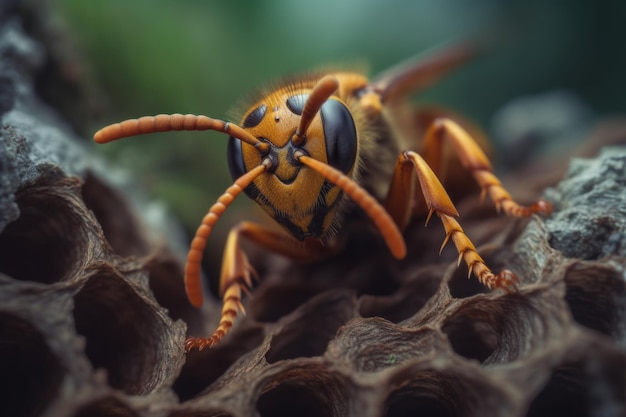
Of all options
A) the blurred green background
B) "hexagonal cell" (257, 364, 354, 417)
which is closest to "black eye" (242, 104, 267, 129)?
"hexagonal cell" (257, 364, 354, 417)

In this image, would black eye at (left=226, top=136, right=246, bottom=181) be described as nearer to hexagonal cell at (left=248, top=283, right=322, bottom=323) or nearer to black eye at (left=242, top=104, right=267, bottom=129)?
black eye at (left=242, top=104, right=267, bottom=129)

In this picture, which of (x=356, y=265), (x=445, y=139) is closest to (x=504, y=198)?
(x=445, y=139)

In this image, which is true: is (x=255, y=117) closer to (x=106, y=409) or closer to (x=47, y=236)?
(x=47, y=236)

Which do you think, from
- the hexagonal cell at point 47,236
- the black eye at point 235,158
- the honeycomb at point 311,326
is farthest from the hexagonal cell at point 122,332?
the black eye at point 235,158

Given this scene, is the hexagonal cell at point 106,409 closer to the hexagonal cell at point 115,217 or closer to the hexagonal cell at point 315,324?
the hexagonal cell at point 315,324

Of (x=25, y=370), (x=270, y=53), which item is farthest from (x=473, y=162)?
(x=270, y=53)
